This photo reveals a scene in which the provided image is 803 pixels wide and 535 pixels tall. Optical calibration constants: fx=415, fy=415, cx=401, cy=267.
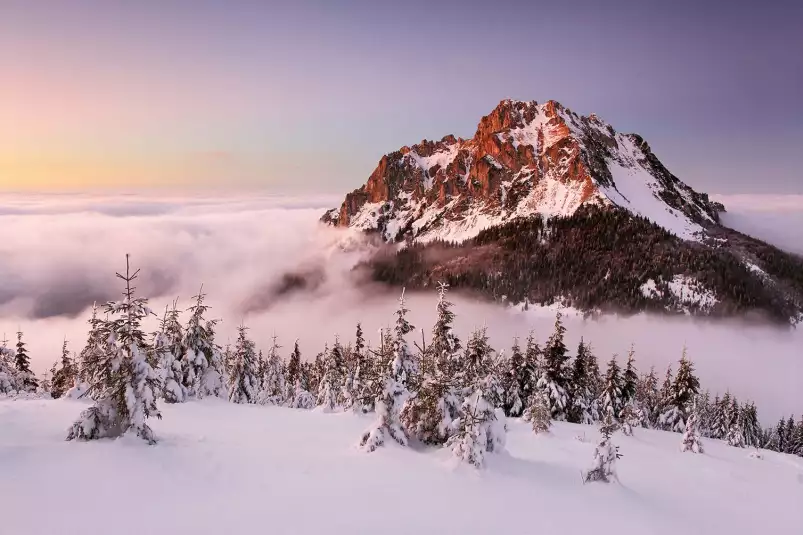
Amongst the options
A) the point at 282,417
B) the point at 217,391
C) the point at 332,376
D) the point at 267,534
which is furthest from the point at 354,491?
the point at 332,376

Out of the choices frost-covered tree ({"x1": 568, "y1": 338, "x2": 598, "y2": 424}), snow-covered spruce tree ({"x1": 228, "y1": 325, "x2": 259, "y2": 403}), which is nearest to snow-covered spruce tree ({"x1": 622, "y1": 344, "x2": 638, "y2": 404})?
frost-covered tree ({"x1": 568, "y1": 338, "x2": 598, "y2": 424})

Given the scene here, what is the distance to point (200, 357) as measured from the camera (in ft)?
104

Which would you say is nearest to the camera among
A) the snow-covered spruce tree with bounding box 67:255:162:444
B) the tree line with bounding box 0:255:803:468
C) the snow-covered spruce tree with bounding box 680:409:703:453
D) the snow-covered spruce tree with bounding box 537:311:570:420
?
the snow-covered spruce tree with bounding box 67:255:162:444

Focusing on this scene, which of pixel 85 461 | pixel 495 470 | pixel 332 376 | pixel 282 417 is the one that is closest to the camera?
pixel 85 461

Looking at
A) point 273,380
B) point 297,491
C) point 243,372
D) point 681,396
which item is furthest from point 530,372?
point 297,491

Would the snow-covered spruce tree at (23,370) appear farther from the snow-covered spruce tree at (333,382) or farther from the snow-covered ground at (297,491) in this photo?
the snow-covered ground at (297,491)

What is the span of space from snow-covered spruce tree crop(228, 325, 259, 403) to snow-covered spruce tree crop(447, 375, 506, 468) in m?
29.9

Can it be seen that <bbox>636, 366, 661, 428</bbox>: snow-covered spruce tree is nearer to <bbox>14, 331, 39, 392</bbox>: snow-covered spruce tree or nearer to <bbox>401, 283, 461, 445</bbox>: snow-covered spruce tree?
<bbox>401, 283, 461, 445</bbox>: snow-covered spruce tree

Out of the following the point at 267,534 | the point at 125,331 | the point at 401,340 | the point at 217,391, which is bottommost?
the point at 217,391

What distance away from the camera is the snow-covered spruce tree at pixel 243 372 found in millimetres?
39406

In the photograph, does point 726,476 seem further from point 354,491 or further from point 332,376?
point 332,376

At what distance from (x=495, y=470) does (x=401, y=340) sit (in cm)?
646

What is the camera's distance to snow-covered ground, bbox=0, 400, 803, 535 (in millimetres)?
9117

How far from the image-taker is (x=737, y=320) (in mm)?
195500
